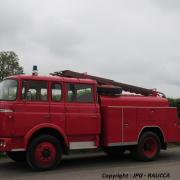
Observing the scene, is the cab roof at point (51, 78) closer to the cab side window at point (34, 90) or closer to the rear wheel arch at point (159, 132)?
the cab side window at point (34, 90)

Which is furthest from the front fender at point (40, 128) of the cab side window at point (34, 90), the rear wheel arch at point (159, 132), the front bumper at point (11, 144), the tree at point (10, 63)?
the tree at point (10, 63)

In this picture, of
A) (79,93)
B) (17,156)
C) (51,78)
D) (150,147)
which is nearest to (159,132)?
(150,147)

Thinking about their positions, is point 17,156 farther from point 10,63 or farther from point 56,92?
point 10,63

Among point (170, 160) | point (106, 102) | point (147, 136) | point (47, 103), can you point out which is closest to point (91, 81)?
point (106, 102)

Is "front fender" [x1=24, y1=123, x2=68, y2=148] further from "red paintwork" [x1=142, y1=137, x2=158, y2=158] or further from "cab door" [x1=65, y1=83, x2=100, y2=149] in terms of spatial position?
"red paintwork" [x1=142, y1=137, x2=158, y2=158]

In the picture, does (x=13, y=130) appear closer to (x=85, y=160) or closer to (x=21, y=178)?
(x=21, y=178)

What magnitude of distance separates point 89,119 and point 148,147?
8.41 feet

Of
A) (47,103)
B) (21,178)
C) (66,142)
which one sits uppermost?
(47,103)

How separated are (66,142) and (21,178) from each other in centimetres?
193

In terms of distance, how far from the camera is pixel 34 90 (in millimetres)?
12234

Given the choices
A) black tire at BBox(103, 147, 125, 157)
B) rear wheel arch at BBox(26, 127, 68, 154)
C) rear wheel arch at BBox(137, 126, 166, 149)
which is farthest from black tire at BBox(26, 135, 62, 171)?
rear wheel arch at BBox(137, 126, 166, 149)

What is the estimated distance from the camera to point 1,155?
49.1 ft

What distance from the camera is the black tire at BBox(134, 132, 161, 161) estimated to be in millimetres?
14164

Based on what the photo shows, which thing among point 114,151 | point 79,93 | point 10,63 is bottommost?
point 114,151
